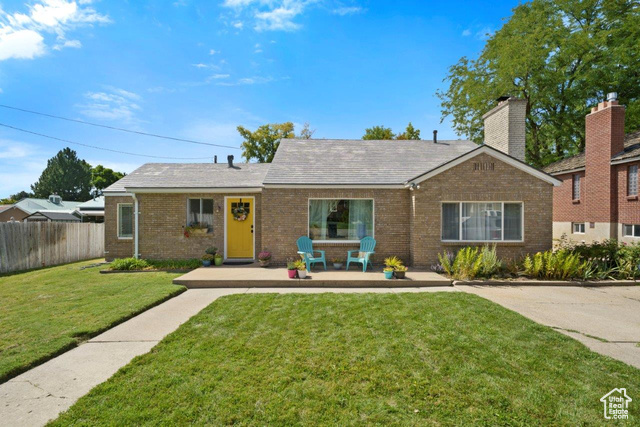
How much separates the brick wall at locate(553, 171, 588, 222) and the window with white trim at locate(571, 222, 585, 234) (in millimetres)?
225

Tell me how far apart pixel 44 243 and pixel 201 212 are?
682cm

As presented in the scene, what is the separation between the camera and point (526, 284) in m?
8.02

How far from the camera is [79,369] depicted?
3.64 m

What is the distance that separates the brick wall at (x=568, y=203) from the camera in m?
16.1

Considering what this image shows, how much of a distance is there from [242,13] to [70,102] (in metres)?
12.0

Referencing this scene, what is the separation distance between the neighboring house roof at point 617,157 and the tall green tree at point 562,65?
3805 mm

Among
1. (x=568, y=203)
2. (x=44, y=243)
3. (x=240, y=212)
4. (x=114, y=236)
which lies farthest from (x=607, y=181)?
(x=44, y=243)

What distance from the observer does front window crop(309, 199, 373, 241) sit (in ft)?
33.6

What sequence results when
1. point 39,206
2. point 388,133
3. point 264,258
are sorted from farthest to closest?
point 39,206, point 388,133, point 264,258

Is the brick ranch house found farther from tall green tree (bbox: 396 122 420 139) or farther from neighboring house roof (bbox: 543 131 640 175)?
tall green tree (bbox: 396 122 420 139)

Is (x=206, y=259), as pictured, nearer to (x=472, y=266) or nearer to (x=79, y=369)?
(x=79, y=369)

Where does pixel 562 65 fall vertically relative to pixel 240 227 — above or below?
above

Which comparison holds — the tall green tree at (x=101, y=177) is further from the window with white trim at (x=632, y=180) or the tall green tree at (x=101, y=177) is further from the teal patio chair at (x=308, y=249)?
the window with white trim at (x=632, y=180)

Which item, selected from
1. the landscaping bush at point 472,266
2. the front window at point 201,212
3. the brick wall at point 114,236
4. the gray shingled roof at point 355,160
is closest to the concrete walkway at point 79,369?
the front window at point 201,212
